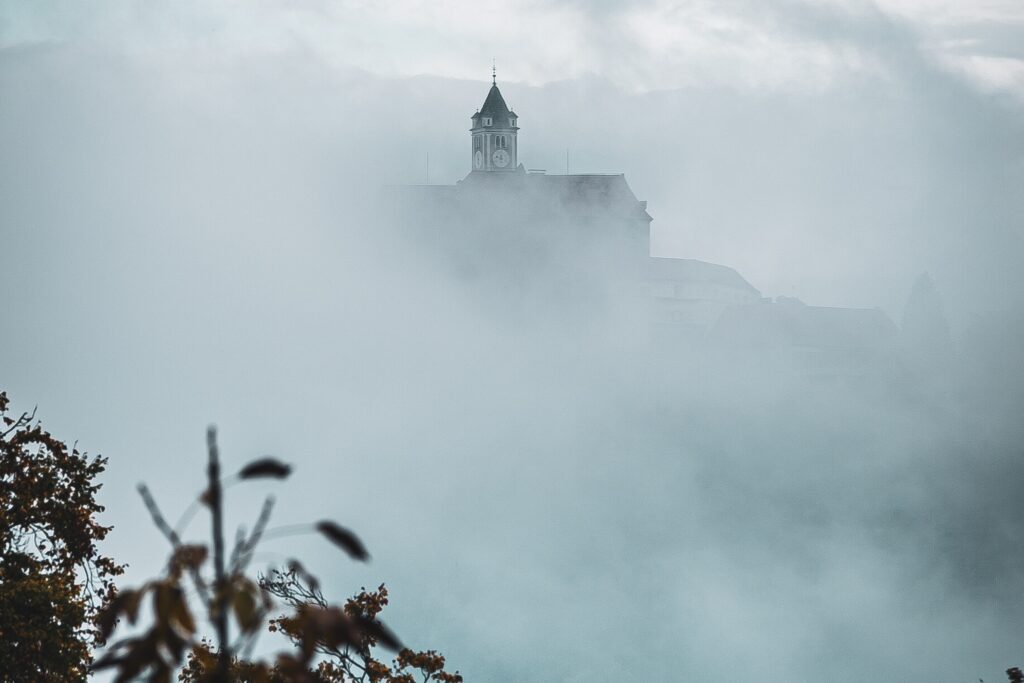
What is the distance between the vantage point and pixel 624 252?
501 feet

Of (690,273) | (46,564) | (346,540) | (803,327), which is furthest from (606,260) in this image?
(346,540)

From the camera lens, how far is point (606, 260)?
152 m

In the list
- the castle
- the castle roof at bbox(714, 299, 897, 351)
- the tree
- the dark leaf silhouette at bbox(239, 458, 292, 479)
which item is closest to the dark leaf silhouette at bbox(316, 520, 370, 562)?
the dark leaf silhouette at bbox(239, 458, 292, 479)

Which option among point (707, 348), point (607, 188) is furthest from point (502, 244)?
point (707, 348)

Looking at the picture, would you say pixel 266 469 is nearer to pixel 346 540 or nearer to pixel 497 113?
pixel 346 540

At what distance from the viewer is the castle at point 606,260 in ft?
502

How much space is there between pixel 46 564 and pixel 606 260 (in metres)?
129

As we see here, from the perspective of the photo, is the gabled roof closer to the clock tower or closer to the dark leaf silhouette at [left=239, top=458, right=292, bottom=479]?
the clock tower

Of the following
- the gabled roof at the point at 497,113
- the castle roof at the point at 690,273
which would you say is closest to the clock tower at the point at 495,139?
the gabled roof at the point at 497,113

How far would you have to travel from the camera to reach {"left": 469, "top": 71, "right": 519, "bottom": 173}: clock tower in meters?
165

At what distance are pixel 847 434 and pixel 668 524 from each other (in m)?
28.9

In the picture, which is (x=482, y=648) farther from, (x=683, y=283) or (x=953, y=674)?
(x=683, y=283)

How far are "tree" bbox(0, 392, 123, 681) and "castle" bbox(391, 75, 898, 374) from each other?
128 meters

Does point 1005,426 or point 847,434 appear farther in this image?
point 1005,426
